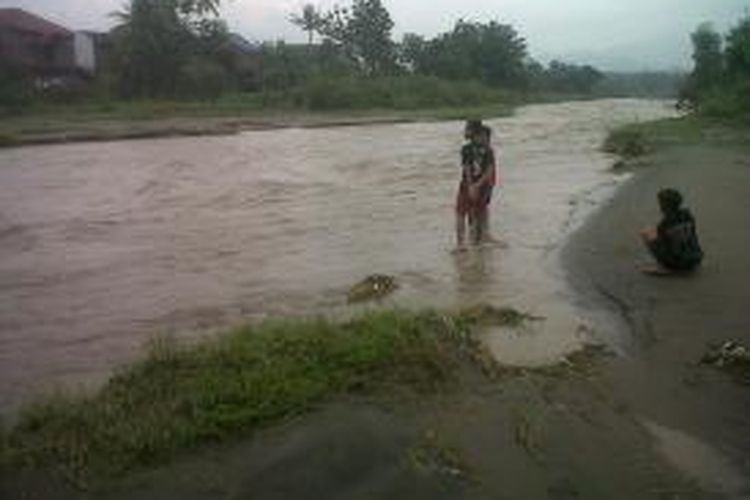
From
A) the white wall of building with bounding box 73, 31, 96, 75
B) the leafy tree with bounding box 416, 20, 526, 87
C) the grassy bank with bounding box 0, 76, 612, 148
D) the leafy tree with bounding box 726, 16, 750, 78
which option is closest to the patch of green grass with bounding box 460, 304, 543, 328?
the grassy bank with bounding box 0, 76, 612, 148

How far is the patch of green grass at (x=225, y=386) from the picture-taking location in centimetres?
584

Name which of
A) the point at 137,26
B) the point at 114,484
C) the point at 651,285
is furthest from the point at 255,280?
the point at 137,26

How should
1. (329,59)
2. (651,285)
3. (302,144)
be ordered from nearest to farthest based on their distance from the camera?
(651,285) < (302,144) < (329,59)

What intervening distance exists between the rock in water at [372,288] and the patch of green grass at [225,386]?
95.6 inches

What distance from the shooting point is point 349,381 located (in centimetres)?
668

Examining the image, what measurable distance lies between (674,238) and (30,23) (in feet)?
155

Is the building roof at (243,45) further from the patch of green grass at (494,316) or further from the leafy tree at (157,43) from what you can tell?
the patch of green grass at (494,316)

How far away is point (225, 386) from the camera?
646 centimetres

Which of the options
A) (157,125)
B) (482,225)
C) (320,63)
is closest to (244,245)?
(482,225)

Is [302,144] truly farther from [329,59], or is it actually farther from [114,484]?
[329,59]

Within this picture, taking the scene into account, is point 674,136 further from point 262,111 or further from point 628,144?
point 262,111

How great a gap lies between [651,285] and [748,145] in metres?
19.2

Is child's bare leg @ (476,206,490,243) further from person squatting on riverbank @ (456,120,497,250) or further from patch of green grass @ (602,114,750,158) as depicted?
patch of green grass @ (602,114,750,158)

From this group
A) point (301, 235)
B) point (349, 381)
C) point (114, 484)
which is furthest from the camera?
point (301, 235)
